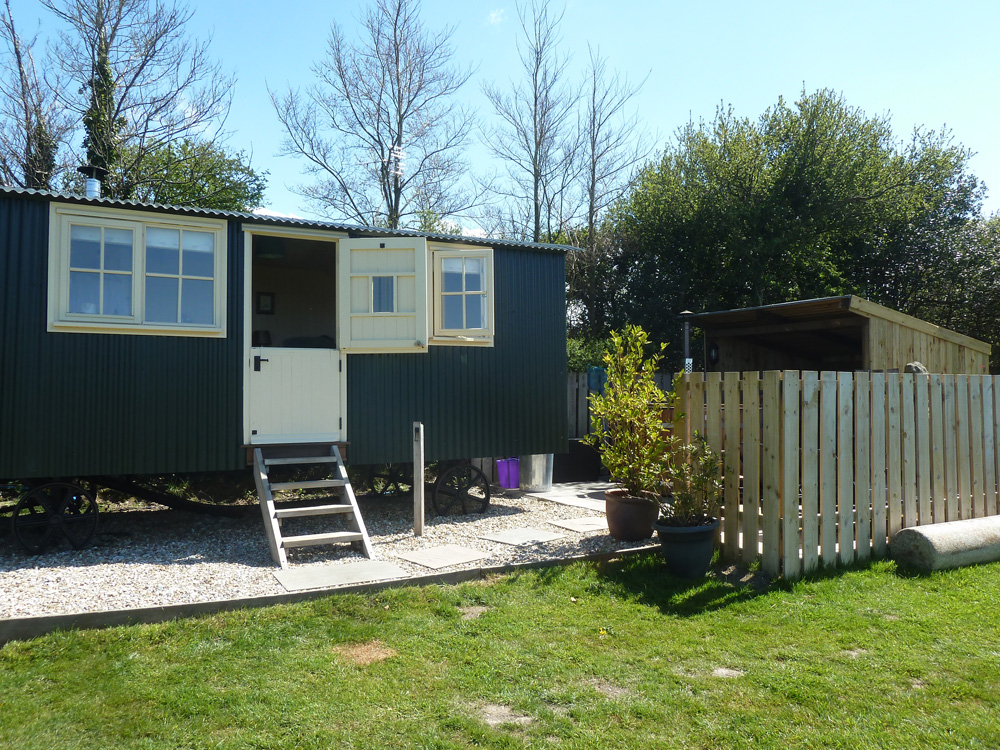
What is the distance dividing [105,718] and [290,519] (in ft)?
13.5

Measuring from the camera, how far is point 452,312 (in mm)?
7086

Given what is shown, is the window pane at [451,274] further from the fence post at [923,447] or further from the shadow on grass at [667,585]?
the fence post at [923,447]

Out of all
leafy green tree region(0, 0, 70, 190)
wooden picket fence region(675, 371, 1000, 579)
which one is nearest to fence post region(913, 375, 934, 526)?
wooden picket fence region(675, 371, 1000, 579)

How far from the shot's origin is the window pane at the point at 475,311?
7121mm

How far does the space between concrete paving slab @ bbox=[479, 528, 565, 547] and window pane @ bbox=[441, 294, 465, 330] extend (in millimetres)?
2129

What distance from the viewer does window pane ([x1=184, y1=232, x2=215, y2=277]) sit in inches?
238

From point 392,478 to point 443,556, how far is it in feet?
11.2

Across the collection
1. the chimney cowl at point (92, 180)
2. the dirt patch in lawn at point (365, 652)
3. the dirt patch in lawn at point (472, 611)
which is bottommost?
the dirt patch in lawn at point (365, 652)

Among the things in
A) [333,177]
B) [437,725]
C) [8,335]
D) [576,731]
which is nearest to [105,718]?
[437,725]

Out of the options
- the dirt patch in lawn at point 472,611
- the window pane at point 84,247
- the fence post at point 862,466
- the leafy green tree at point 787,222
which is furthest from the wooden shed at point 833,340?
the window pane at point 84,247

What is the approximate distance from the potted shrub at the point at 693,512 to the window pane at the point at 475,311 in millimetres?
2811

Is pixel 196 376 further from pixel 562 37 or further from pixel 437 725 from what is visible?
pixel 562 37

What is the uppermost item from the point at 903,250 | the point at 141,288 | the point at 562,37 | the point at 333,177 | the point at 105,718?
the point at 562,37

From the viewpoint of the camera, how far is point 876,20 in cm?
705
